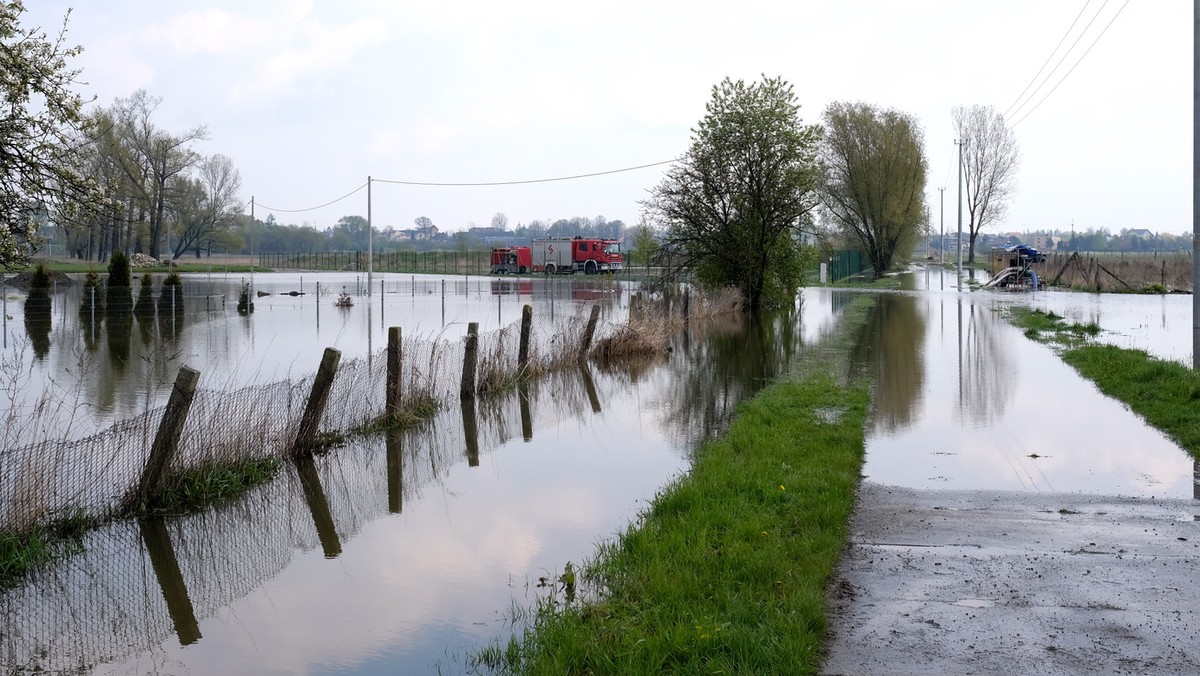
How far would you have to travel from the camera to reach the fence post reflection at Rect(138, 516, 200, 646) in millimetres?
6996

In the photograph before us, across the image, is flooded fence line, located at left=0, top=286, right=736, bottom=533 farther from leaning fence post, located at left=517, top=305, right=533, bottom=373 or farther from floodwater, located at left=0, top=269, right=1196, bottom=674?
leaning fence post, located at left=517, top=305, right=533, bottom=373

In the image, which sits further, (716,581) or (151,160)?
(151,160)

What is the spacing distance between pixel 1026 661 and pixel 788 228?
116ft

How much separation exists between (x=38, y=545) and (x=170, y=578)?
3.93 feet

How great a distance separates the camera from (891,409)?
15023mm

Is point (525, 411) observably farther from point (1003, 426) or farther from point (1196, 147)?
point (1196, 147)

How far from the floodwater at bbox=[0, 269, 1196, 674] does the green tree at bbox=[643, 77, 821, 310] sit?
17.1m

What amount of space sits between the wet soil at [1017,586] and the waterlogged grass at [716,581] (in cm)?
25

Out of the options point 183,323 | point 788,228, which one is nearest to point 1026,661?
point 183,323

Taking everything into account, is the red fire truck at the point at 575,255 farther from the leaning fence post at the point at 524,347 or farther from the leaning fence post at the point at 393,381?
the leaning fence post at the point at 393,381

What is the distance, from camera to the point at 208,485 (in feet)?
33.8

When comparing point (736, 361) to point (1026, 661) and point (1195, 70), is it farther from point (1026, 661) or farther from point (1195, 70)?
point (1026, 661)

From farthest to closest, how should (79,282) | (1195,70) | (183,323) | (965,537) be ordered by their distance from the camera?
(79,282), (183,323), (1195,70), (965,537)

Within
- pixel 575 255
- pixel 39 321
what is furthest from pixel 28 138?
pixel 575 255
